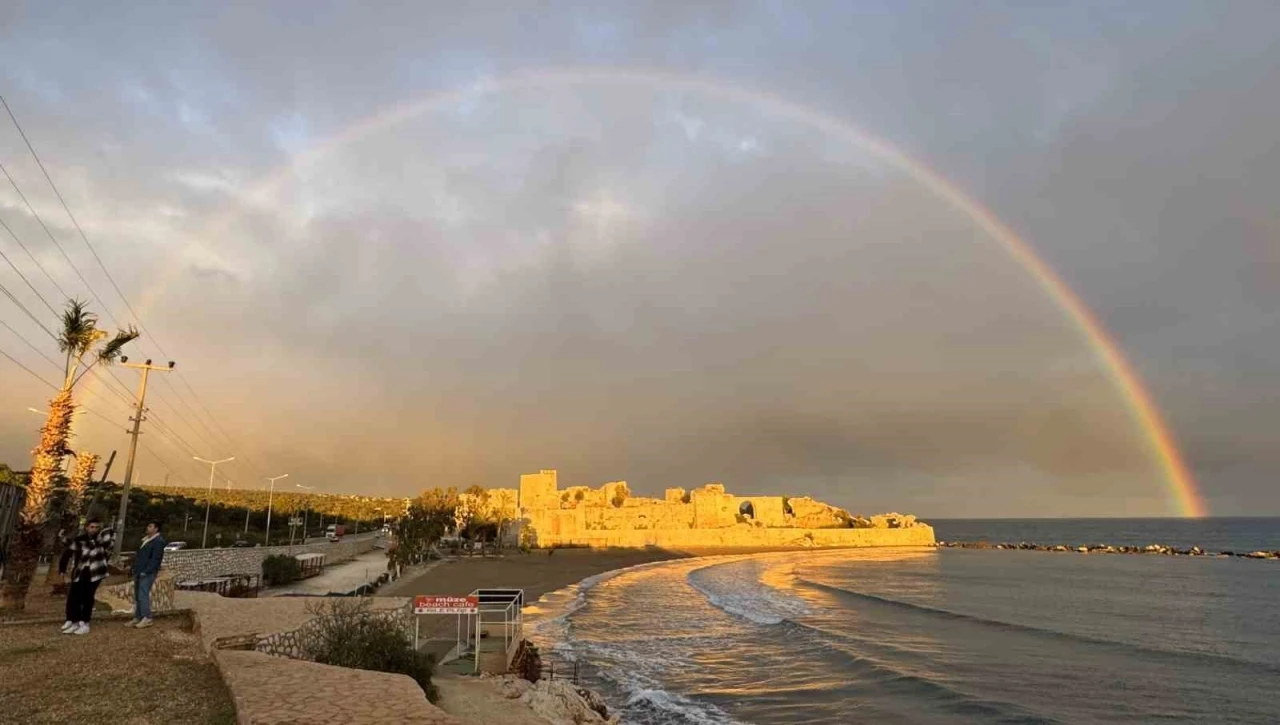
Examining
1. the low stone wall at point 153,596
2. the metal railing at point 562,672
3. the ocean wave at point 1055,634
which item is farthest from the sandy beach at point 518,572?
the ocean wave at point 1055,634

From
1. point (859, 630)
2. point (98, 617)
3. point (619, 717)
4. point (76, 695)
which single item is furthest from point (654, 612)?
point (76, 695)

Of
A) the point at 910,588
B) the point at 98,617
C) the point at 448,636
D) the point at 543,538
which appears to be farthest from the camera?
the point at 543,538

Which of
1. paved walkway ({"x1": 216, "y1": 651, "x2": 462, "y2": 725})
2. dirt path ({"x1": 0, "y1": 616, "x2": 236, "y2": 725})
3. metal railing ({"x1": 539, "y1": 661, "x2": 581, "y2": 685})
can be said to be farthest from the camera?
metal railing ({"x1": 539, "y1": 661, "x2": 581, "y2": 685})

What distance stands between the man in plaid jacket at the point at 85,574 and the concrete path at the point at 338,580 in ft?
38.4

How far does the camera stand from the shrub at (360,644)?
37.1 feet

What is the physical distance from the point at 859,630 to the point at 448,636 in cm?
1869

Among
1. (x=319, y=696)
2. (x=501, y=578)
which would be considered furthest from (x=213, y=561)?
(x=319, y=696)

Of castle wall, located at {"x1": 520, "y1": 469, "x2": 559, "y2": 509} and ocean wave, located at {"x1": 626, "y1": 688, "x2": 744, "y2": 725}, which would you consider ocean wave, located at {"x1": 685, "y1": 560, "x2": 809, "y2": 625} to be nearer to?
ocean wave, located at {"x1": 626, "y1": 688, "x2": 744, "y2": 725}

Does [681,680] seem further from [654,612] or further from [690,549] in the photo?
[690,549]

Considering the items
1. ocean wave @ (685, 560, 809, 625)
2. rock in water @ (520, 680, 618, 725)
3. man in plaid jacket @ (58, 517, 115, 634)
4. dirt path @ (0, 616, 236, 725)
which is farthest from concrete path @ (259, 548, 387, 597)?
ocean wave @ (685, 560, 809, 625)

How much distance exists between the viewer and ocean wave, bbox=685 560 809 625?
35.3 m

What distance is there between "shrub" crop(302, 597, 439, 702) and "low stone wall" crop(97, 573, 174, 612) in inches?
150

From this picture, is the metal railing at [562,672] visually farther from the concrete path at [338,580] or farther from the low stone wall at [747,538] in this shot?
the low stone wall at [747,538]

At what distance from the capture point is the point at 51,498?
51.2ft
